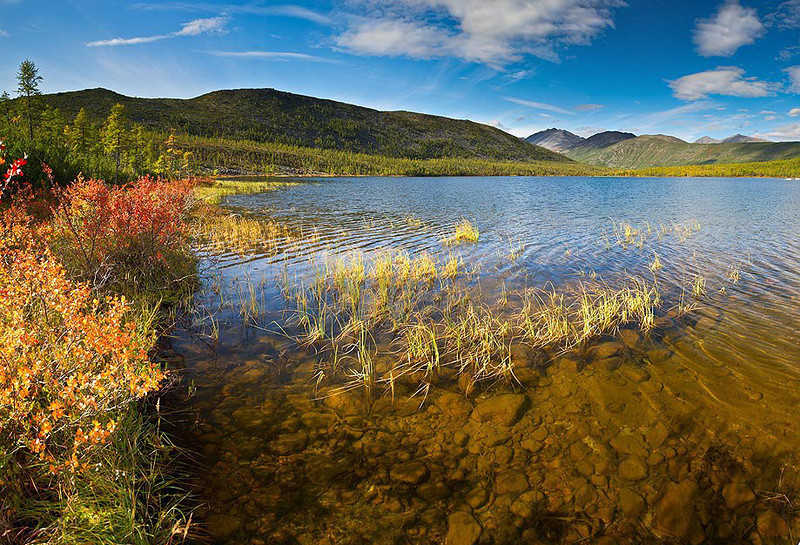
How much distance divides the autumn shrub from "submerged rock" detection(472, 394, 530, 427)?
8395 mm

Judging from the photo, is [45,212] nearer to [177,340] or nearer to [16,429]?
[177,340]

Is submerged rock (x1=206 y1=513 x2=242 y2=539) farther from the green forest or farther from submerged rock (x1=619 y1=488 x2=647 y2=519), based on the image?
the green forest

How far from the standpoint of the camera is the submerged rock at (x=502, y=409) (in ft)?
19.7

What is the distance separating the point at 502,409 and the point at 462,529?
235 cm

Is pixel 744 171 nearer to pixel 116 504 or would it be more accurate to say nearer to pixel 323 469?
pixel 323 469

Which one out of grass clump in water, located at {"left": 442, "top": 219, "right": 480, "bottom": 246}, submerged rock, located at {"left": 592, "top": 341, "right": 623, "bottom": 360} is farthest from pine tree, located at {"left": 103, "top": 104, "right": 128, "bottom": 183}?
submerged rock, located at {"left": 592, "top": 341, "right": 623, "bottom": 360}

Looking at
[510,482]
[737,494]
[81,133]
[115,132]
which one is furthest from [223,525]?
[81,133]

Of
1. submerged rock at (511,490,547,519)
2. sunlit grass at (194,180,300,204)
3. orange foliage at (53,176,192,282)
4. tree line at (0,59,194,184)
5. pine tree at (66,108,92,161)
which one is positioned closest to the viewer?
submerged rock at (511,490,547,519)

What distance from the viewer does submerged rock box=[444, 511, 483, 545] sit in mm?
4090

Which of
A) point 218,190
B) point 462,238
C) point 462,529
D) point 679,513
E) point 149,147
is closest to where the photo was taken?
point 462,529

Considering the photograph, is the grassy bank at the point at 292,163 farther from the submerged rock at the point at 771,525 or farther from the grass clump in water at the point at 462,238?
the submerged rock at the point at 771,525

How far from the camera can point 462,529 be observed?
4.20m

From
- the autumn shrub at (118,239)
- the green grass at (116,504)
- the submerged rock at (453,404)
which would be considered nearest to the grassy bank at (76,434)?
the green grass at (116,504)

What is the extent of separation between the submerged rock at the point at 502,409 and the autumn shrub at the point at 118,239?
8.39m
